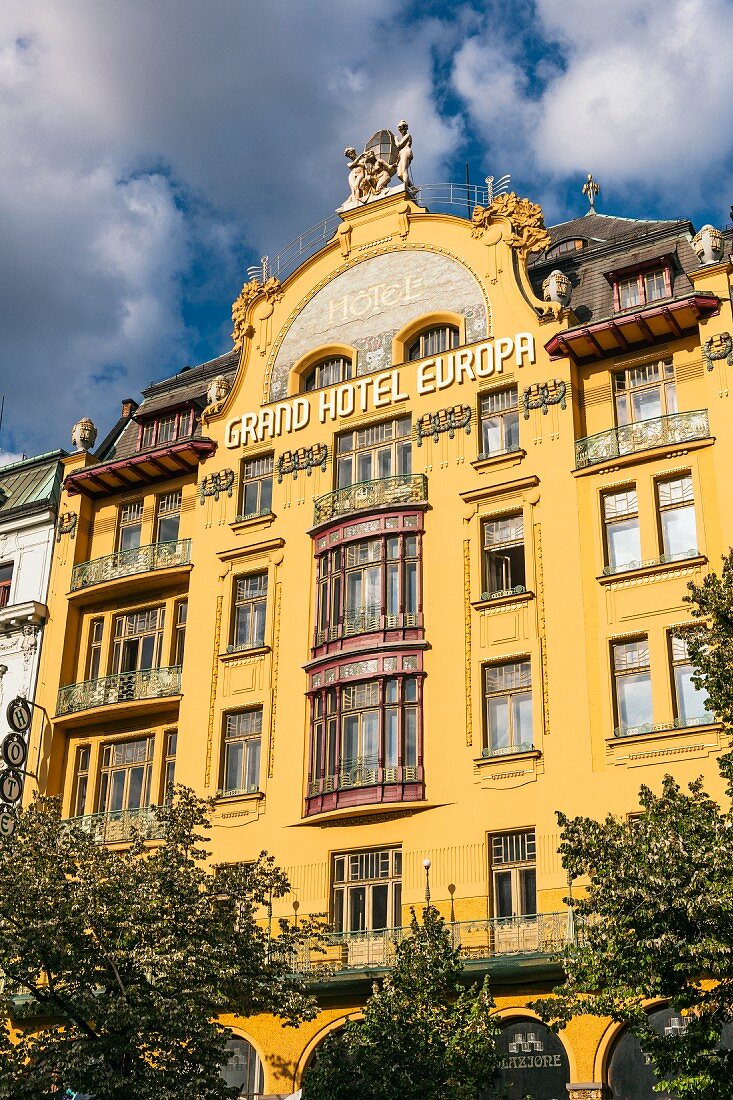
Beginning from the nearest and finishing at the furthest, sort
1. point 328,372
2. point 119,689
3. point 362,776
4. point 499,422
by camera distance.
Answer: point 362,776 < point 499,422 < point 119,689 < point 328,372

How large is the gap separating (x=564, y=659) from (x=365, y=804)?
607cm

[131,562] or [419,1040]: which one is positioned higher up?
[131,562]

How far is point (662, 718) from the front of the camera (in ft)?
98.1

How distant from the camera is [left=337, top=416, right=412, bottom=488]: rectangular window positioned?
36.7 m

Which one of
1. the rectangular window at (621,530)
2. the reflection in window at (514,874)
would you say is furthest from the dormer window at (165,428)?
the reflection in window at (514,874)

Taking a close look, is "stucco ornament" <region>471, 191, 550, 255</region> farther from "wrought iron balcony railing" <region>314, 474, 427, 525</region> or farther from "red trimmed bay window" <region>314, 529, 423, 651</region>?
"red trimmed bay window" <region>314, 529, 423, 651</region>

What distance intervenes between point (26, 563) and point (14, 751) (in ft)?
22.9

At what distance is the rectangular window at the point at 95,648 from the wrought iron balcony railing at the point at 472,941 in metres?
12.3

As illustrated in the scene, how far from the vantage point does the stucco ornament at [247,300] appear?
41531 mm

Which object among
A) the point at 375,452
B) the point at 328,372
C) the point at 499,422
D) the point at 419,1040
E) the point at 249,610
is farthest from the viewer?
the point at 328,372

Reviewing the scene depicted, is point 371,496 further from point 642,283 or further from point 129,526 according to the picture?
point 129,526

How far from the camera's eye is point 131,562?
40500 mm

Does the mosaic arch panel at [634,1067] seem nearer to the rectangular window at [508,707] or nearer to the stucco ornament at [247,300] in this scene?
the rectangular window at [508,707]

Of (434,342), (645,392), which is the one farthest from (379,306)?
(645,392)
